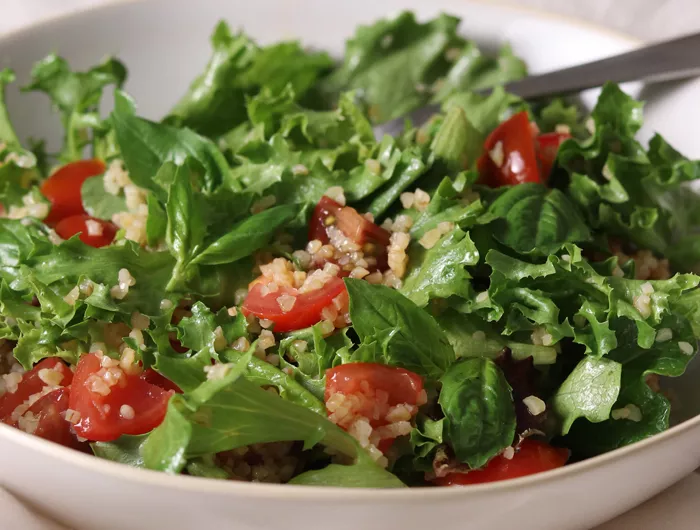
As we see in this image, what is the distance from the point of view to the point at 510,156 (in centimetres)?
202

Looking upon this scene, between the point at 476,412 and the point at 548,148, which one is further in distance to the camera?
the point at 548,148

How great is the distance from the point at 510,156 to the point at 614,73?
49 cm

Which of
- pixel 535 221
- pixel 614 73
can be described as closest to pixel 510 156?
pixel 535 221

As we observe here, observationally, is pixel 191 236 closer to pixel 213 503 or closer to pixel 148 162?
pixel 148 162

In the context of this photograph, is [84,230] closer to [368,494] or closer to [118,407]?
[118,407]

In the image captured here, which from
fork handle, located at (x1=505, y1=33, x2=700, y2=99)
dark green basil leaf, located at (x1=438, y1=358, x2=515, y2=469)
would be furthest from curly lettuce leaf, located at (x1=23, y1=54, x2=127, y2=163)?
dark green basil leaf, located at (x1=438, y1=358, x2=515, y2=469)

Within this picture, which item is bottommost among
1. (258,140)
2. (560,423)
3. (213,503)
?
(560,423)

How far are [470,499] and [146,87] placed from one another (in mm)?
2059

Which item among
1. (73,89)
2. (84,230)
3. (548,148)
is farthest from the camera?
(73,89)

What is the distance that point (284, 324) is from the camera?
5.50 ft

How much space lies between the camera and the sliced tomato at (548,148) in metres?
2.12

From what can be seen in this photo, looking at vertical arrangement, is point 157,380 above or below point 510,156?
below

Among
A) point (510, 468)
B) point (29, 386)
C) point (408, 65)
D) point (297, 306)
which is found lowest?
point (510, 468)

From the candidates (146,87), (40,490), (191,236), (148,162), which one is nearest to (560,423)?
(191,236)
